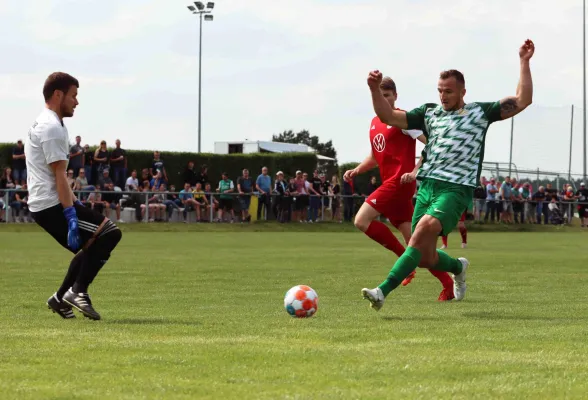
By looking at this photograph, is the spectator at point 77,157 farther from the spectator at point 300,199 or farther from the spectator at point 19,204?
the spectator at point 300,199

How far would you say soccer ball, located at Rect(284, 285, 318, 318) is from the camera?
8602mm

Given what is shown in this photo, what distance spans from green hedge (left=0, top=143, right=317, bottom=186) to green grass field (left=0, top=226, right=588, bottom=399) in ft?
86.4

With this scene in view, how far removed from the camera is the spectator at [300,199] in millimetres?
36812

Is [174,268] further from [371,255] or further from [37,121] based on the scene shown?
[37,121]

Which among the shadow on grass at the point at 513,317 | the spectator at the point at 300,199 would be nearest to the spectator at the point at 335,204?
the spectator at the point at 300,199

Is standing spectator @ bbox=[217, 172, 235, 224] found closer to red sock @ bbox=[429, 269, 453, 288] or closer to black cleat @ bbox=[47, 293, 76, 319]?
red sock @ bbox=[429, 269, 453, 288]

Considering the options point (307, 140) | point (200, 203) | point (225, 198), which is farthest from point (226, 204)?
point (307, 140)

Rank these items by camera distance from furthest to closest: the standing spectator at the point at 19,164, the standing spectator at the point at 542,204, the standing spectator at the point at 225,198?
the standing spectator at the point at 542,204, the standing spectator at the point at 225,198, the standing spectator at the point at 19,164

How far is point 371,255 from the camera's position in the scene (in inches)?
822

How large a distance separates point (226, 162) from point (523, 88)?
34921mm

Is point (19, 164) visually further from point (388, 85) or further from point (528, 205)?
point (388, 85)

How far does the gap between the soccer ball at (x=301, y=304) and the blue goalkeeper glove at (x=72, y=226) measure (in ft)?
5.89

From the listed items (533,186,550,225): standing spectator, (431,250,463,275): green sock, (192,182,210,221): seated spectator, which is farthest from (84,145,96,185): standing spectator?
(431,250,463,275): green sock

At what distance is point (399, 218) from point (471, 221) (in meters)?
29.8
